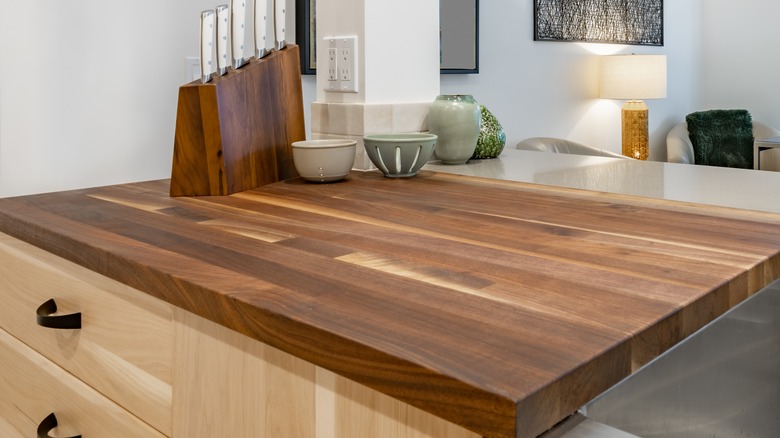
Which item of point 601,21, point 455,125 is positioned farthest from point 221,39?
point 601,21

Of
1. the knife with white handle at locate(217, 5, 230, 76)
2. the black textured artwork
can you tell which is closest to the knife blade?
the knife with white handle at locate(217, 5, 230, 76)

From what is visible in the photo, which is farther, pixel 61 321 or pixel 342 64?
pixel 342 64

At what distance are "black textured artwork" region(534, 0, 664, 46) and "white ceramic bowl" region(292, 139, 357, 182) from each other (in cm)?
270

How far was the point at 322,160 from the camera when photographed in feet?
4.48

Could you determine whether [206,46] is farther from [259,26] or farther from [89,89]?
[89,89]

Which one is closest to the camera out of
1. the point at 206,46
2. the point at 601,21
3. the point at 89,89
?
the point at 206,46

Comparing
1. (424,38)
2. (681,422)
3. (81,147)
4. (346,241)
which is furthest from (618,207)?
(81,147)

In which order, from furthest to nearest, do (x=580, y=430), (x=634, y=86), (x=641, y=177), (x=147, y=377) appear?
(x=634, y=86) → (x=641, y=177) → (x=147, y=377) → (x=580, y=430)

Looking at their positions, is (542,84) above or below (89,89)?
above

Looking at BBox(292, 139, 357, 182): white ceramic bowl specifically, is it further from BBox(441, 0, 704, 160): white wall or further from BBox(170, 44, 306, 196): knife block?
BBox(441, 0, 704, 160): white wall

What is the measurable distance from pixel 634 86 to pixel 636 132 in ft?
0.85

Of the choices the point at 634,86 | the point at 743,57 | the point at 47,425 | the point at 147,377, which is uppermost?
the point at 743,57

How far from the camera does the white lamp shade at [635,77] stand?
405 centimetres

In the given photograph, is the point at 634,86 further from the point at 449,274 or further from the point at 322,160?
the point at 449,274
